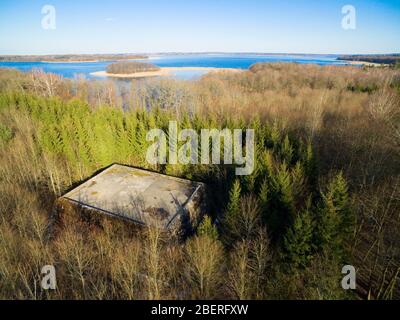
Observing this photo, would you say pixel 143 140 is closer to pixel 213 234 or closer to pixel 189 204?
pixel 189 204

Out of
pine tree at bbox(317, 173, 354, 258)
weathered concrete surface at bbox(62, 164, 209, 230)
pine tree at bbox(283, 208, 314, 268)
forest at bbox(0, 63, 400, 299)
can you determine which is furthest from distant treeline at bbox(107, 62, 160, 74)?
pine tree at bbox(283, 208, 314, 268)

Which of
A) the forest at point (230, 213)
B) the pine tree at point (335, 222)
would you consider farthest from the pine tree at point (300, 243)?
the pine tree at point (335, 222)

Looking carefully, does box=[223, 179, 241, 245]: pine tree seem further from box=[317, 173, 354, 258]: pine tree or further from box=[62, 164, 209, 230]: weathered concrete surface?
box=[317, 173, 354, 258]: pine tree

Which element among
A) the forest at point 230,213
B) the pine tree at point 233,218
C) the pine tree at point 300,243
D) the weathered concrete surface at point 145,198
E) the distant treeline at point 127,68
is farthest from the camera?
the distant treeline at point 127,68

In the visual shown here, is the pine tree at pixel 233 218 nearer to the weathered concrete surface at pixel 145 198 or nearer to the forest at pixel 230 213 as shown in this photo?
the forest at pixel 230 213

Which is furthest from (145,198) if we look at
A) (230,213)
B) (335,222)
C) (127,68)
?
(127,68)
